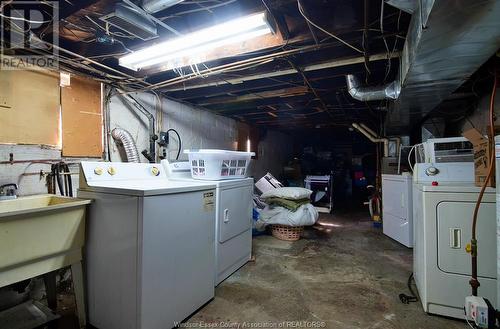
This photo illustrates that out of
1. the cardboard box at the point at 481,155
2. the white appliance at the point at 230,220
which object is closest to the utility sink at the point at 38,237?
the white appliance at the point at 230,220

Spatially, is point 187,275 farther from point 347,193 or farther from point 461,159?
point 347,193

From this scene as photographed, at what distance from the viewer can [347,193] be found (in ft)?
26.4

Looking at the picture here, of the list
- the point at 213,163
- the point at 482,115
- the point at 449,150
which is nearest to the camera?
the point at 213,163

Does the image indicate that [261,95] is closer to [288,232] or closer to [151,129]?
[151,129]

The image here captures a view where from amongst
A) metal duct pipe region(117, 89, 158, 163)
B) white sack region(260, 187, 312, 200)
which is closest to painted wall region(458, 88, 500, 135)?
white sack region(260, 187, 312, 200)

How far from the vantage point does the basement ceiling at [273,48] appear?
1.63m

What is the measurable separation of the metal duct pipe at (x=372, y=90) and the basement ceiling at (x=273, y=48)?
0.35 ft

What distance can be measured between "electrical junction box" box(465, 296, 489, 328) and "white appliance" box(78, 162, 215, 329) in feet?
5.57

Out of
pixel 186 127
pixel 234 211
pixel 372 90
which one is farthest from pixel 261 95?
pixel 234 211

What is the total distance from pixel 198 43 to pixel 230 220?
1578mm

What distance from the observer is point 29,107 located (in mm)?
2037

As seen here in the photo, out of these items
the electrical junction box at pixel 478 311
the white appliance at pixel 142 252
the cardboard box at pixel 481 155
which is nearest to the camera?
the electrical junction box at pixel 478 311

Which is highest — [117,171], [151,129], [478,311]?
[151,129]

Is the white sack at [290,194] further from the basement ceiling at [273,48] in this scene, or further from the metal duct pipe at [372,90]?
the metal duct pipe at [372,90]
